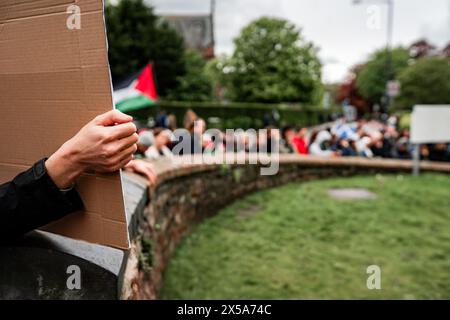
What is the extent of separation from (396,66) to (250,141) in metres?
60.3

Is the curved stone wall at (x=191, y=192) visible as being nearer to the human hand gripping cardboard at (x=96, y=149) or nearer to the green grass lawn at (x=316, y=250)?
the green grass lawn at (x=316, y=250)

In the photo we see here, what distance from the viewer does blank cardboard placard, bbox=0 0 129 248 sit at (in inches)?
45.2

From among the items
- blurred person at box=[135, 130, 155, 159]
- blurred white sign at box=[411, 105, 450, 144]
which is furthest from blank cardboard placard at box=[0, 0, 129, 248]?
blurred white sign at box=[411, 105, 450, 144]

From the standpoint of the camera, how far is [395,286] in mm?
3570

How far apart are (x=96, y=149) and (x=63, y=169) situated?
0.12m

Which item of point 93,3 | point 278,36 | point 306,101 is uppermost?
point 278,36

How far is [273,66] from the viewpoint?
41000 mm

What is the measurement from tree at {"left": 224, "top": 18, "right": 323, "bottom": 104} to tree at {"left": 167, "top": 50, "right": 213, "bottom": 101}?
235 inches

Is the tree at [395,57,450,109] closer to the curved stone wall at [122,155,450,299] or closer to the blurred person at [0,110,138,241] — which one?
the curved stone wall at [122,155,450,299]

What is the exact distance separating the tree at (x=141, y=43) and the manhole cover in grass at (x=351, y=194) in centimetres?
2042

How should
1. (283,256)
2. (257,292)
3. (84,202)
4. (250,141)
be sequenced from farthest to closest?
(250,141), (283,256), (257,292), (84,202)

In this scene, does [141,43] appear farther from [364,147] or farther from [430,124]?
[430,124]

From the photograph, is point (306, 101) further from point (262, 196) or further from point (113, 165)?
point (113, 165)
